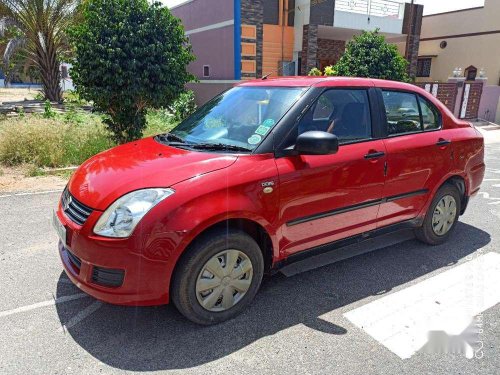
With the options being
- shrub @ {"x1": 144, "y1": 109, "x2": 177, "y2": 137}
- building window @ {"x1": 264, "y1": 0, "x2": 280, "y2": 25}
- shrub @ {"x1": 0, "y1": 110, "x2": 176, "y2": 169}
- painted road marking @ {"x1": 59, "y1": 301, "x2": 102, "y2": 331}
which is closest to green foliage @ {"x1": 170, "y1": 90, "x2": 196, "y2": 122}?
shrub @ {"x1": 144, "y1": 109, "x2": 177, "y2": 137}

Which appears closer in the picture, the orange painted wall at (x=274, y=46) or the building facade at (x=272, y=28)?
the building facade at (x=272, y=28)

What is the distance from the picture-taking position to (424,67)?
85.4 ft

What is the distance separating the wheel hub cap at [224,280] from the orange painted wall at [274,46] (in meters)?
14.2

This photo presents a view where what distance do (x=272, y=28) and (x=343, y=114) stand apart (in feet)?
46.1

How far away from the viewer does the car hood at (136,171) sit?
265 cm

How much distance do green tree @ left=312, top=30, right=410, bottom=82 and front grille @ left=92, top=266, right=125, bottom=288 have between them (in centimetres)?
1050

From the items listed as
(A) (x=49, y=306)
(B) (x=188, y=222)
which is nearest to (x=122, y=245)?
(B) (x=188, y=222)

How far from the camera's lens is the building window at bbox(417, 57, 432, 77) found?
25666mm

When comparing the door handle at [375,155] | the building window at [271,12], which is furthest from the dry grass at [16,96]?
the door handle at [375,155]

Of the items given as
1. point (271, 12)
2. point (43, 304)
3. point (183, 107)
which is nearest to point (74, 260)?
point (43, 304)

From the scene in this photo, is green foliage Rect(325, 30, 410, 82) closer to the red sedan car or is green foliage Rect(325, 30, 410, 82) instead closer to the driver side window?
the red sedan car

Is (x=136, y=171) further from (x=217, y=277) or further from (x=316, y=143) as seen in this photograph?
(x=316, y=143)

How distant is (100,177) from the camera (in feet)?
9.52

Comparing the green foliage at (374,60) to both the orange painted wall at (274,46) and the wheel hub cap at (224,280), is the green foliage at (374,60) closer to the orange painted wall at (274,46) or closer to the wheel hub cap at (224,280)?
the orange painted wall at (274,46)
